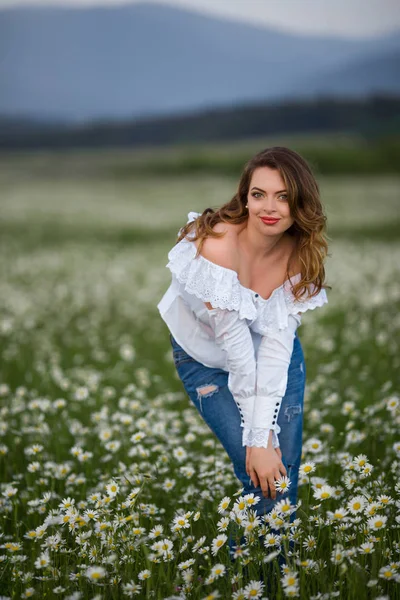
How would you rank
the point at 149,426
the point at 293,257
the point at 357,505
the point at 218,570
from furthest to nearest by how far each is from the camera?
1. the point at 149,426
2. the point at 293,257
3. the point at 357,505
4. the point at 218,570

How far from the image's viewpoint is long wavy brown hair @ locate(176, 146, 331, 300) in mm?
2309

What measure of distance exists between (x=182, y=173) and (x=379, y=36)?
647cm

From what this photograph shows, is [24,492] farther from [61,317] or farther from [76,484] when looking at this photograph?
[61,317]

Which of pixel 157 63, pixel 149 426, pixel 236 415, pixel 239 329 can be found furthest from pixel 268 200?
pixel 157 63

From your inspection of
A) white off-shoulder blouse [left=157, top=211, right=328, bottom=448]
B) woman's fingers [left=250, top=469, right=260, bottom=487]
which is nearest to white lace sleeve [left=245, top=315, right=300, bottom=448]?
white off-shoulder blouse [left=157, top=211, right=328, bottom=448]

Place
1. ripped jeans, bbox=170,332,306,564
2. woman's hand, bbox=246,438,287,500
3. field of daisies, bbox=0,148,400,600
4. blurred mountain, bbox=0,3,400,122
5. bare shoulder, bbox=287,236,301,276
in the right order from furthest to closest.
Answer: blurred mountain, bbox=0,3,400,122, bare shoulder, bbox=287,236,301,276, ripped jeans, bbox=170,332,306,564, woman's hand, bbox=246,438,287,500, field of daisies, bbox=0,148,400,600

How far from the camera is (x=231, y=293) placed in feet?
7.38

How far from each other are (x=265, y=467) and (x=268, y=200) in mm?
1006

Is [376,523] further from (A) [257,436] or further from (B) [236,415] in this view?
(B) [236,415]

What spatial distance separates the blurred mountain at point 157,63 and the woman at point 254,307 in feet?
22.1

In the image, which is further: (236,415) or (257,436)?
(236,415)

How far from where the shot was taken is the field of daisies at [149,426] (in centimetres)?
208

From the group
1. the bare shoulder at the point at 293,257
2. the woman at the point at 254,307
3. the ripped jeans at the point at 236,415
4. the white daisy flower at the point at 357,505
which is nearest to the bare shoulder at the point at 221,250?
the woman at the point at 254,307

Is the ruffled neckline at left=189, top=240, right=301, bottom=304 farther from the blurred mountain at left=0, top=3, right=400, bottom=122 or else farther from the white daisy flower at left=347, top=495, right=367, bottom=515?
the blurred mountain at left=0, top=3, right=400, bottom=122
